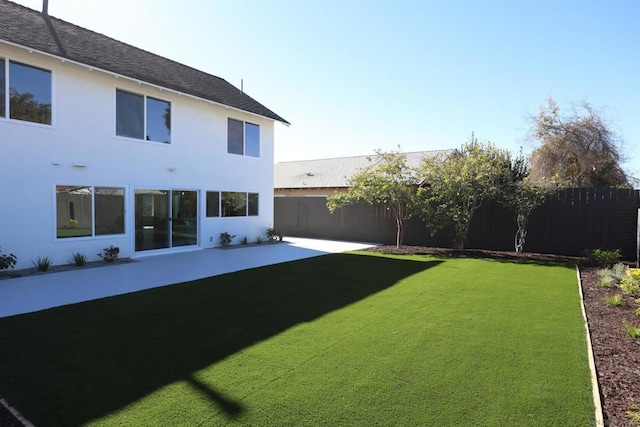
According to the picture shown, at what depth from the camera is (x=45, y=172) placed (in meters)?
9.05

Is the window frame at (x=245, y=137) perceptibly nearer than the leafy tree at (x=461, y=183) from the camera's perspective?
No

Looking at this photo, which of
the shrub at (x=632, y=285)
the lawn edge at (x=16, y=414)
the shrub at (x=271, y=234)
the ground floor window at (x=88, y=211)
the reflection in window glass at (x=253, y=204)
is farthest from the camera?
the shrub at (x=271, y=234)

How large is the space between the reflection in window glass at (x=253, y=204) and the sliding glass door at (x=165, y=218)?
2.61 meters

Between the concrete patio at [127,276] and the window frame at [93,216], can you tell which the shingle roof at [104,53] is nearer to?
the window frame at [93,216]

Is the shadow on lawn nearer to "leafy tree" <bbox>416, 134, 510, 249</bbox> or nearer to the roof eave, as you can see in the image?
"leafy tree" <bbox>416, 134, 510, 249</bbox>

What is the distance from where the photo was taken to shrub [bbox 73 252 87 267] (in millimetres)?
9465

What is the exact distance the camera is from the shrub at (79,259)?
31.1ft

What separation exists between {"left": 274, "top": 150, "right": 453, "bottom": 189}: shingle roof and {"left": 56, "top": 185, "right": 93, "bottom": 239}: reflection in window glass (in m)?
15.4

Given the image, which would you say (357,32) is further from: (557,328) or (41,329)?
(41,329)

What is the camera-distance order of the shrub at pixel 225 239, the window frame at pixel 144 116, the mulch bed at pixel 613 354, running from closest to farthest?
1. the mulch bed at pixel 613 354
2. the window frame at pixel 144 116
3. the shrub at pixel 225 239

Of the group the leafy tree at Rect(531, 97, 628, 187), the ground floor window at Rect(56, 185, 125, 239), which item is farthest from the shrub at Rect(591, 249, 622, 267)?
the ground floor window at Rect(56, 185, 125, 239)

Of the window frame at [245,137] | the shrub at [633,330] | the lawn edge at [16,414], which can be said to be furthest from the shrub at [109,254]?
the shrub at [633,330]

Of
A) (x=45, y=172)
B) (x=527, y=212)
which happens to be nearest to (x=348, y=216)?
(x=527, y=212)

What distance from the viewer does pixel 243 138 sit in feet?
48.8
